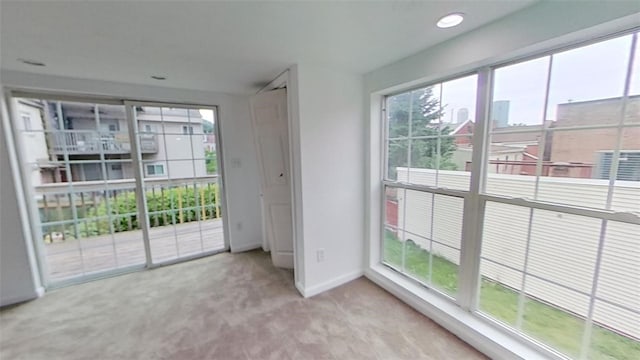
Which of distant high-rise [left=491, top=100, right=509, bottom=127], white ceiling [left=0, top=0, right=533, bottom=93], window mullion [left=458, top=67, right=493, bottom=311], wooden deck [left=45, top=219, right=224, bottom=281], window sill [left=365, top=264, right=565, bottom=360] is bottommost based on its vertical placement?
window sill [left=365, top=264, right=565, bottom=360]

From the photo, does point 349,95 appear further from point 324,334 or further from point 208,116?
point 324,334

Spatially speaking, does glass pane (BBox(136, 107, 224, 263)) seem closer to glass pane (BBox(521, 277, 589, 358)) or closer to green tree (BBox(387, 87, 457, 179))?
green tree (BBox(387, 87, 457, 179))

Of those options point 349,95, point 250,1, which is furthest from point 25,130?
point 349,95

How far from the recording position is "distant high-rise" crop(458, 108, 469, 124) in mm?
1763

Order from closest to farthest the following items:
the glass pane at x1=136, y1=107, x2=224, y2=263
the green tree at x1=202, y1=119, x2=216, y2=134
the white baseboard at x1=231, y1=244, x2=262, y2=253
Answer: the glass pane at x1=136, y1=107, x2=224, y2=263 → the green tree at x1=202, y1=119, x2=216, y2=134 → the white baseboard at x1=231, y1=244, x2=262, y2=253

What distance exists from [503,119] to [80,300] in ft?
12.7

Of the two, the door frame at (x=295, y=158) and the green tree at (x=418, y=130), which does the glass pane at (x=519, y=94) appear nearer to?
the green tree at (x=418, y=130)

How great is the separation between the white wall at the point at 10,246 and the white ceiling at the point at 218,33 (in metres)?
0.87

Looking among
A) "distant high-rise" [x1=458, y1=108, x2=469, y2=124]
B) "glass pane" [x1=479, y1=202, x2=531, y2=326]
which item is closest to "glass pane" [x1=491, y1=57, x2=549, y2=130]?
"distant high-rise" [x1=458, y1=108, x2=469, y2=124]

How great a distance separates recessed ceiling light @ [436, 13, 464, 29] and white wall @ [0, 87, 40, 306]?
359 cm

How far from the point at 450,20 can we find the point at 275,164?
189 centimetres

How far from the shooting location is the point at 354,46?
1.73 metres

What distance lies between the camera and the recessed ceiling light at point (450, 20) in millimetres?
1345

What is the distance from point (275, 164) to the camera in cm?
261
